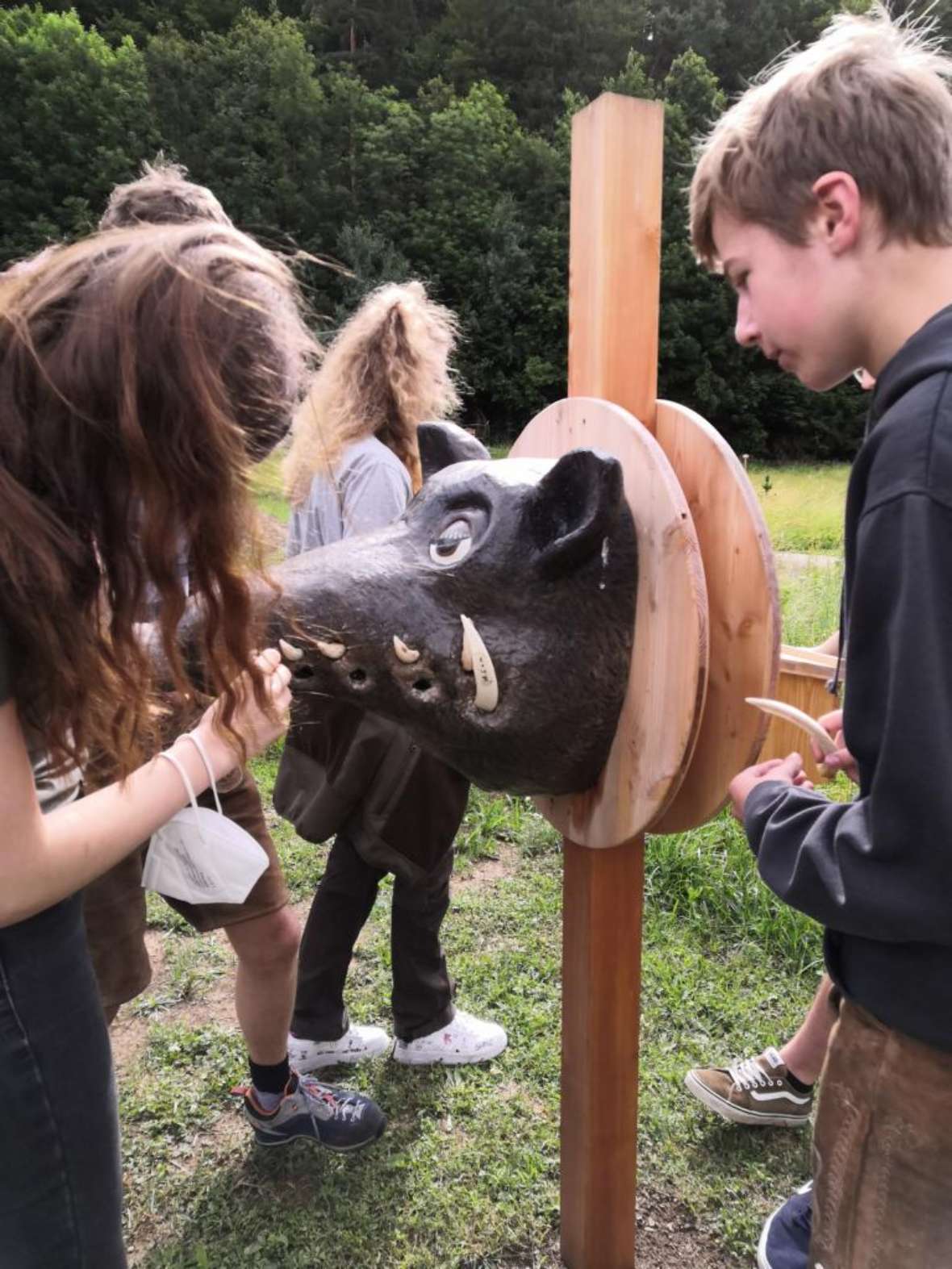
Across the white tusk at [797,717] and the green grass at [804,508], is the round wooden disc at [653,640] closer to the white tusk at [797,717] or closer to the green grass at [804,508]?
the white tusk at [797,717]

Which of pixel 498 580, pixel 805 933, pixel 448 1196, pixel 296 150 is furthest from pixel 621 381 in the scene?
pixel 296 150

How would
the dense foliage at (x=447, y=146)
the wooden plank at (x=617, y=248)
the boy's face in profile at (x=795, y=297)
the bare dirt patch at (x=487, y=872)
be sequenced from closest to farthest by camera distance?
the boy's face in profile at (x=795, y=297) < the wooden plank at (x=617, y=248) < the bare dirt patch at (x=487, y=872) < the dense foliage at (x=447, y=146)

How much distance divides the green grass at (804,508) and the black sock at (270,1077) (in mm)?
3906

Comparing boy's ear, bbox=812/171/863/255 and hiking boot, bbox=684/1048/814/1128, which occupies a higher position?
boy's ear, bbox=812/171/863/255

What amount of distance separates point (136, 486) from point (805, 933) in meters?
2.87

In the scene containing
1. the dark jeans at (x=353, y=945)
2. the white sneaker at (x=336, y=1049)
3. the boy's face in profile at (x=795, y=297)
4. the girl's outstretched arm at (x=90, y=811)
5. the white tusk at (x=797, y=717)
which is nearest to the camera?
the girl's outstretched arm at (x=90, y=811)

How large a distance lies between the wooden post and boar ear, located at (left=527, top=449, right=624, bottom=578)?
0.24 meters

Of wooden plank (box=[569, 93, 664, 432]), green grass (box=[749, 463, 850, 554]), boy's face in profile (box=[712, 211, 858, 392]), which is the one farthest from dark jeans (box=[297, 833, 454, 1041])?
green grass (box=[749, 463, 850, 554])

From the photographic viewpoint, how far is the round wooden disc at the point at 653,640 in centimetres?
134

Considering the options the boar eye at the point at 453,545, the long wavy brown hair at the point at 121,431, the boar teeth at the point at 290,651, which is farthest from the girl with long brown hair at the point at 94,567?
the boar eye at the point at 453,545

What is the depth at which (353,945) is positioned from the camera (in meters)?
2.66

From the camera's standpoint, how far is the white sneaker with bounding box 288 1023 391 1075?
269 cm

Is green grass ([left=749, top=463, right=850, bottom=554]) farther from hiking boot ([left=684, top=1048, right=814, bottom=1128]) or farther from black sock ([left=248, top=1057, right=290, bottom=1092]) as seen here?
black sock ([left=248, top=1057, right=290, bottom=1092])

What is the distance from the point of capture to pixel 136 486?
1.08 m
